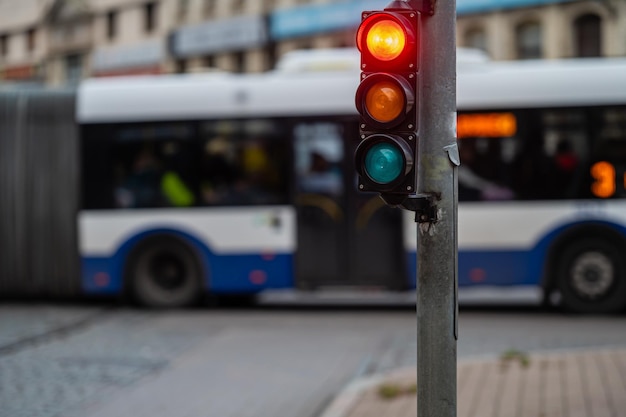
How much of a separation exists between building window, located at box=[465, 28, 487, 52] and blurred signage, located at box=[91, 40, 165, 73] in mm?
16055

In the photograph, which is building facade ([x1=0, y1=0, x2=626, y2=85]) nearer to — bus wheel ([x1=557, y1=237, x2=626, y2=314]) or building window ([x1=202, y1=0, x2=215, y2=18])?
building window ([x1=202, y1=0, x2=215, y2=18])

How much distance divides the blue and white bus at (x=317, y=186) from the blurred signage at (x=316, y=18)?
22.7m

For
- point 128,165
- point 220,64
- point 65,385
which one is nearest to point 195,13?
point 220,64

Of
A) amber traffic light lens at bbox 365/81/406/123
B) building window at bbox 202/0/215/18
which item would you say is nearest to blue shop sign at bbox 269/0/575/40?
building window at bbox 202/0/215/18

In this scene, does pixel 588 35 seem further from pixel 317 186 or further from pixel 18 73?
pixel 18 73

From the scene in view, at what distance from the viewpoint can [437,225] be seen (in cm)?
490

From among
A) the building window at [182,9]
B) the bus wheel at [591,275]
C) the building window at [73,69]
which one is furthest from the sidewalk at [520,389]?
the building window at [73,69]

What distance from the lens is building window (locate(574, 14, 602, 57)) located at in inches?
1237

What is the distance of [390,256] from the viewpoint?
12.9 m

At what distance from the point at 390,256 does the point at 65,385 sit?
5.39 metres

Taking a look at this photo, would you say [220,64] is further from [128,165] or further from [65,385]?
[65,385]

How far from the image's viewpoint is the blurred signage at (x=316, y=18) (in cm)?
3741

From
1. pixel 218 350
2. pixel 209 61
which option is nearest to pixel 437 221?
pixel 218 350

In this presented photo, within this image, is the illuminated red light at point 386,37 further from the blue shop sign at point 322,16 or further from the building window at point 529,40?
the blue shop sign at point 322,16
